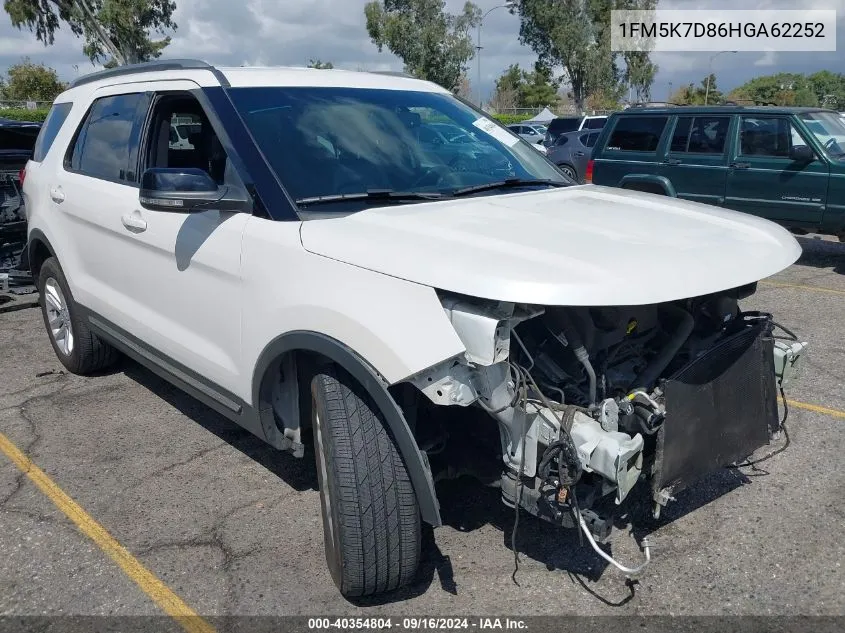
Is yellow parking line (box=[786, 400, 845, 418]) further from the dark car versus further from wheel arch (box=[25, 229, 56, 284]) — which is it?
the dark car

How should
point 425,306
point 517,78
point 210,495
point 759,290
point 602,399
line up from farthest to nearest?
point 517,78 → point 759,290 → point 210,495 → point 602,399 → point 425,306

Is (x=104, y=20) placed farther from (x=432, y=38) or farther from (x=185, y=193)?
(x=185, y=193)

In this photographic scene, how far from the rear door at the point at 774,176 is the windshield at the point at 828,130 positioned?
18 centimetres

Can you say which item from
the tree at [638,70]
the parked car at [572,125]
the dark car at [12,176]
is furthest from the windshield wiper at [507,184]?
the tree at [638,70]

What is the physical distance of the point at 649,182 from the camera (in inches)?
403

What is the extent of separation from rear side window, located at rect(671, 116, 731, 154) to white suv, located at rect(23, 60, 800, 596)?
6715 millimetres

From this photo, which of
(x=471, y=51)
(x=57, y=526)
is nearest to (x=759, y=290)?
(x=57, y=526)

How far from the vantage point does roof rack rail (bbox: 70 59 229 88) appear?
369cm

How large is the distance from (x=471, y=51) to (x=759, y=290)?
139 ft

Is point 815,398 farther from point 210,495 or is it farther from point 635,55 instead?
point 635,55

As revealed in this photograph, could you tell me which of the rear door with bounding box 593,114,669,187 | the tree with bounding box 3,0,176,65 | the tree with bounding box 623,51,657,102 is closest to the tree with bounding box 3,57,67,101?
the tree with bounding box 3,0,176,65

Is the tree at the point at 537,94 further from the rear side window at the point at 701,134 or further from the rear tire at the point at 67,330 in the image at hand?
the rear tire at the point at 67,330

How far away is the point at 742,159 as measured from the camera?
9672mm

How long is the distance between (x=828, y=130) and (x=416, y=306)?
8.74m
